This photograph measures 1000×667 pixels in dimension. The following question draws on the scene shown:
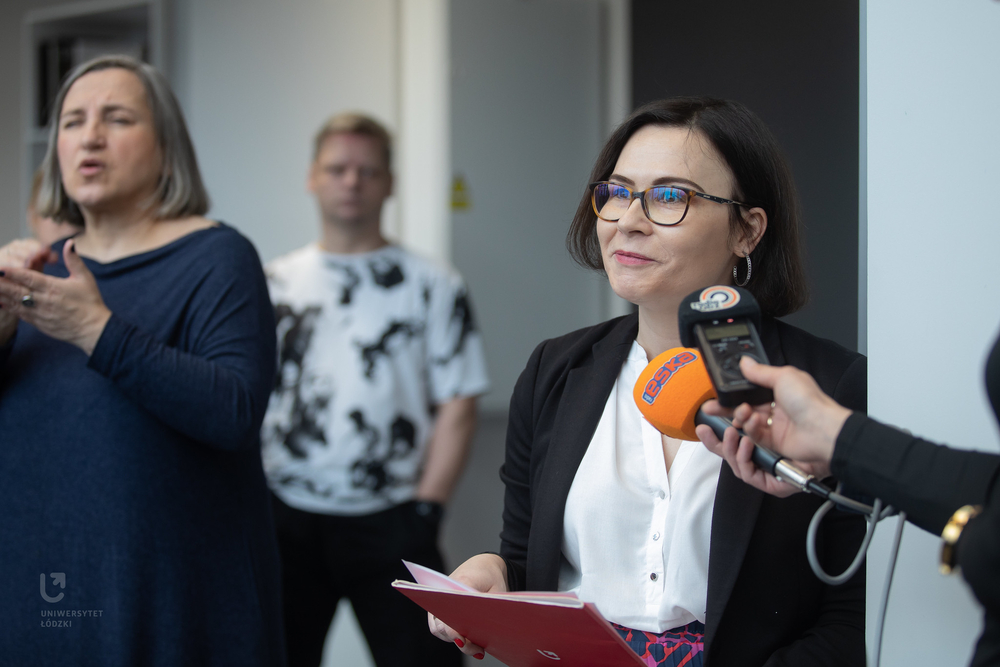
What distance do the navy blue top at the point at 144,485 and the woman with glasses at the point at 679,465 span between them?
0.52m

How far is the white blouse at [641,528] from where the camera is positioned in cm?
126

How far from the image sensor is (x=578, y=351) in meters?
1.47

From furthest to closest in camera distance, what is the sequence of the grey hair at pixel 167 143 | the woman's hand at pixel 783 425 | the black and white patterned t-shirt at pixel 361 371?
1. the black and white patterned t-shirt at pixel 361 371
2. the grey hair at pixel 167 143
3. the woman's hand at pixel 783 425

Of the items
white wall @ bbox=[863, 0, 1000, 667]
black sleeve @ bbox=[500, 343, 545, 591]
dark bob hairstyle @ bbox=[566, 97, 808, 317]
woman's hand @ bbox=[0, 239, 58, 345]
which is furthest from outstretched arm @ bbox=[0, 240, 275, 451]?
white wall @ bbox=[863, 0, 1000, 667]

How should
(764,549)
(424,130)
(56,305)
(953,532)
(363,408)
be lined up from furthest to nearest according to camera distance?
(424,130)
(363,408)
(56,305)
(764,549)
(953,532)

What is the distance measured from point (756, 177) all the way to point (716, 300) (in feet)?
1.41

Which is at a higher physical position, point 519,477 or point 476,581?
point 519,477

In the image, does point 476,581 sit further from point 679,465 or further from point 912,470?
point 912,470

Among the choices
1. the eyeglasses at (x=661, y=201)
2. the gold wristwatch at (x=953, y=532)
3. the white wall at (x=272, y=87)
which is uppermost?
the white wall at (x=272, y=87)

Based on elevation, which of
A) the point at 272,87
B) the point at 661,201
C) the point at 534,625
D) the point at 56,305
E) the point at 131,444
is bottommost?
the point at 534,625

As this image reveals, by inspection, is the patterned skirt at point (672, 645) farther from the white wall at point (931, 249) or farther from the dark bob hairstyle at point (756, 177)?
the dark bob hairstyle at point (756, 177)

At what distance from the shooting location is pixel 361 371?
2.75 metres

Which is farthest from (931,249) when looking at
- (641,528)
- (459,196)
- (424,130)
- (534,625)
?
(424,130)

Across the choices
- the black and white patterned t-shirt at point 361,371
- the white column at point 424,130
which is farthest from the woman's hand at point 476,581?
the white column at point 424,130
